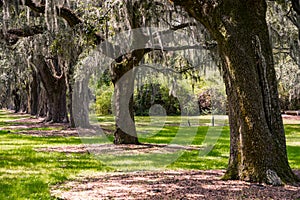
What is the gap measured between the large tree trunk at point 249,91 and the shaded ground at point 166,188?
0.90 feet

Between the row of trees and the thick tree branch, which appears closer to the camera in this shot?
the row of trees

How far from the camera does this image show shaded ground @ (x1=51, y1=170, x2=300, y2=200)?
183 inches

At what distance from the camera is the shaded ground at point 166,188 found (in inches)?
183

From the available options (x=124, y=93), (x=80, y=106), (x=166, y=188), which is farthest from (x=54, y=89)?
(x=166, y=188)

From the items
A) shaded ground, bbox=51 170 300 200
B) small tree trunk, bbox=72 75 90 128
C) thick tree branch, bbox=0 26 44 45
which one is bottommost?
shaded ground, bbox=51 170 300 200

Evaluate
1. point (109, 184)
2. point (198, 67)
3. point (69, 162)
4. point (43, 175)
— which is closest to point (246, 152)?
point (109, 184)

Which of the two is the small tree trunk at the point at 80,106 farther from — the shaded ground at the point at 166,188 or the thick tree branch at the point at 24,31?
the shaded ground at the point at 166,188

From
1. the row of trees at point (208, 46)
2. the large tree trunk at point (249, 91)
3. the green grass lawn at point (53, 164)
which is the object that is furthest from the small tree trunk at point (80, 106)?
the large tree trunk at point (249, 91)

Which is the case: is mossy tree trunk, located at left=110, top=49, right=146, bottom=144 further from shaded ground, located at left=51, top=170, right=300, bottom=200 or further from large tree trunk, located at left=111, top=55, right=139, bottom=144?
shaded ground, located at left=51, top=170, right=300, bottom=200

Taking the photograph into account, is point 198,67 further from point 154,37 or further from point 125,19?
point 125,19

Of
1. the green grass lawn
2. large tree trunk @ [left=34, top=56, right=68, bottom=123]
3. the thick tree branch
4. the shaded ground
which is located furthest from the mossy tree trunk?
large tree trunk @ [left=34, top=56, right=68, bottom=123]

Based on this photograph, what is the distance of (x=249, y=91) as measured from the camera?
5.15 m

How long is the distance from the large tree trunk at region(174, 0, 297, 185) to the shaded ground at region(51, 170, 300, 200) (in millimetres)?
275

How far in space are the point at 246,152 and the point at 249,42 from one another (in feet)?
4.89
